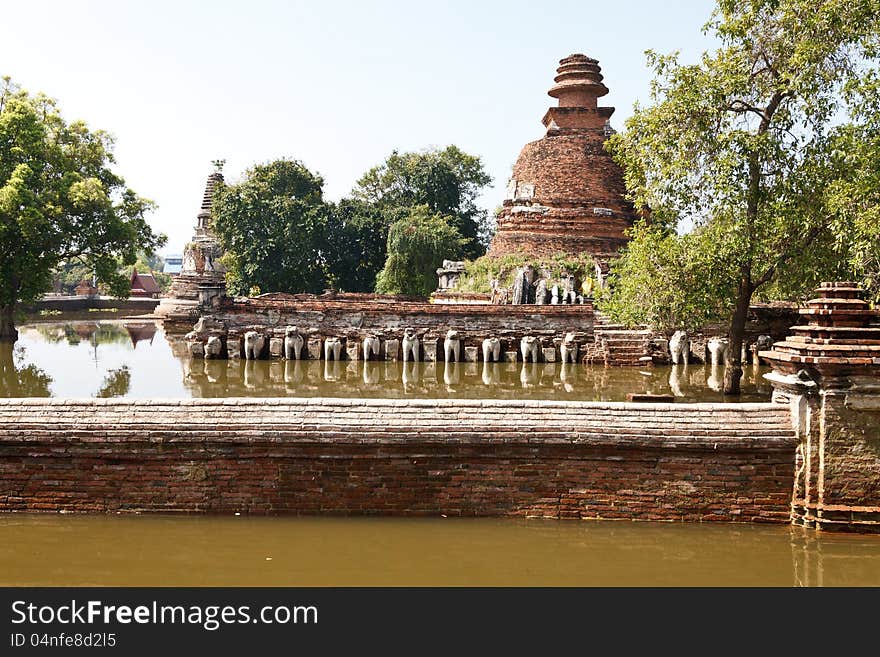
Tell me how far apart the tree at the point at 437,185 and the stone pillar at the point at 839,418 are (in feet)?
99.3

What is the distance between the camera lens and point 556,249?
2498 centimetres

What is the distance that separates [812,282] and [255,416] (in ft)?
24.2

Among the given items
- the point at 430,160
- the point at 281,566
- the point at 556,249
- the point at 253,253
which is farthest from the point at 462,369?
the point at 430,160

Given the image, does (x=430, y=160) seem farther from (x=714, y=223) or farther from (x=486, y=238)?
(x=714, y=223)

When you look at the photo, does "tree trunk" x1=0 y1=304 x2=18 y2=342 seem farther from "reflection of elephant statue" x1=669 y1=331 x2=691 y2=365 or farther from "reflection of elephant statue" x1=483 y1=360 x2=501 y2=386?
"reflection of elephant statue" x1=669 y1=331 x2=691 y2=365

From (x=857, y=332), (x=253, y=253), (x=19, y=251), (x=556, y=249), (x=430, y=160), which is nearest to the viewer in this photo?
(x=857, y=332)

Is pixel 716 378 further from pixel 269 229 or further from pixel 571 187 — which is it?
pixel 269 229

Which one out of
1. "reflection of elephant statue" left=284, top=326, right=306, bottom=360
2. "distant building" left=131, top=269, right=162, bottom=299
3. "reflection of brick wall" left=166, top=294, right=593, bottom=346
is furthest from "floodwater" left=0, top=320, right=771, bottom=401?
"distant building" left=131, top=269, right=162, bottom=299

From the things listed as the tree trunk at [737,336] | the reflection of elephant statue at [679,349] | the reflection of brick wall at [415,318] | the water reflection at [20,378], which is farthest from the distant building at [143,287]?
the tree trunk at [737,336]

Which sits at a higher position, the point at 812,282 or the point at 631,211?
the point at 631,211

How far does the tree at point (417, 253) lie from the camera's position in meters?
30.5

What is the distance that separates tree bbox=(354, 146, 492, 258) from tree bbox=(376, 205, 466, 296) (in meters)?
5.41

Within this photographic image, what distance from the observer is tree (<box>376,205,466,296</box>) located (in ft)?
100.0

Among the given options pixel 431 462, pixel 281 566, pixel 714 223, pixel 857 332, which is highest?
pixel 714 223
